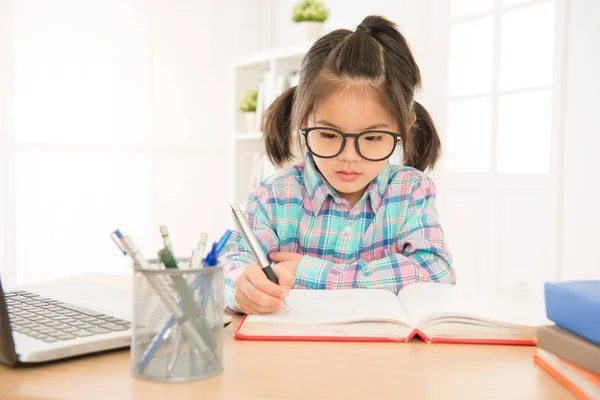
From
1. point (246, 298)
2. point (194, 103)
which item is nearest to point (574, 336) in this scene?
point (246, 298)

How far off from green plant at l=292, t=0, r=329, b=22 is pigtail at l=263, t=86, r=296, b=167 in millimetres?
1787

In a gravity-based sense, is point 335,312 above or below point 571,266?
above

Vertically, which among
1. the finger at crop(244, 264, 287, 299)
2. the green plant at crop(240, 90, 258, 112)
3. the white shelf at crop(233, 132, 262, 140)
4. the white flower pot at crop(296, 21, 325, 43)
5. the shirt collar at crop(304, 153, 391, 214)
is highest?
the white flower pot at crop(296, 21, 325, 43)

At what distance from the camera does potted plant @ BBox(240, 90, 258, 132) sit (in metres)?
3.61

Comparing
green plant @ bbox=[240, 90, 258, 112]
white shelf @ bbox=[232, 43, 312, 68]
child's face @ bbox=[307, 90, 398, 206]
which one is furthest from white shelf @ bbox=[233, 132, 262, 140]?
child's face @ bbox=[307, 90, 398, 206]

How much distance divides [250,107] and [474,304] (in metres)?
2.81

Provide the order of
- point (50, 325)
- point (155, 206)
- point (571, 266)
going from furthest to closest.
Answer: point (155, 206), point (571, 266), point (50, 325)

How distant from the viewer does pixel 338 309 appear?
937 millimetres

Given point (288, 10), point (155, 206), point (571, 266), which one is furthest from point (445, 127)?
point (155, 206)

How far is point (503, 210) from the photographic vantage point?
298cm

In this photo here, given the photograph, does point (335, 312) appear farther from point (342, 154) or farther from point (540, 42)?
point (540, 42)

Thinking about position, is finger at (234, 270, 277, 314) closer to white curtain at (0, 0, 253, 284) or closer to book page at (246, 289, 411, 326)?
book page at (246, 289, 411, 326)

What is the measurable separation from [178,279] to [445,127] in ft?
8.98

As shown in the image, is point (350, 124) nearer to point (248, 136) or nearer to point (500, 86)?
point (500, 86)
